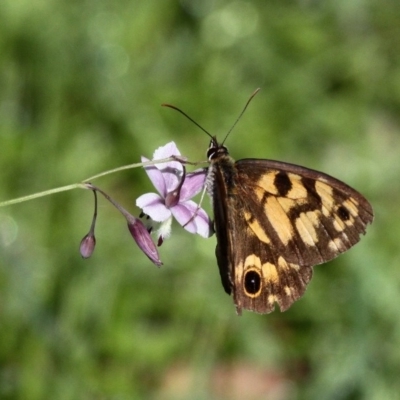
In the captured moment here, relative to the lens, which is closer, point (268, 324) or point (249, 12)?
point (268, 324)

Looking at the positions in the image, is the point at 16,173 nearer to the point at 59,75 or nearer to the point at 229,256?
the point at 59,75

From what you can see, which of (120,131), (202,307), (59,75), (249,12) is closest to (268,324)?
(202,307)

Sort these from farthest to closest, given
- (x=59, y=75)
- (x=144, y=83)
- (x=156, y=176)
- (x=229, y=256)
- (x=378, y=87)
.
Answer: (x=378, y=87) < (x=144, y=83) < (x=59, y=75) < (x=156, y=176) < (x=229, y=256)

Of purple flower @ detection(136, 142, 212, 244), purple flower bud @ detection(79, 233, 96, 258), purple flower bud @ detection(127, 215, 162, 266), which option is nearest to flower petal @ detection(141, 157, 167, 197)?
purple flower @ detection(136, 142, 212, 244)

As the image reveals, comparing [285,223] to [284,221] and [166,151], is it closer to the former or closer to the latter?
[284,221]

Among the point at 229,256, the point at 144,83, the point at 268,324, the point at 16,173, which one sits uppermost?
the point at 144,83

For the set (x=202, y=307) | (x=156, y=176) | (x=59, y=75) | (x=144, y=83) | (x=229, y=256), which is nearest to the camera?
(x=229, y=256)

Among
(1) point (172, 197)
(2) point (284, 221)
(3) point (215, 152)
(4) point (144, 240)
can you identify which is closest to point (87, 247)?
(4) point (144, 240)
